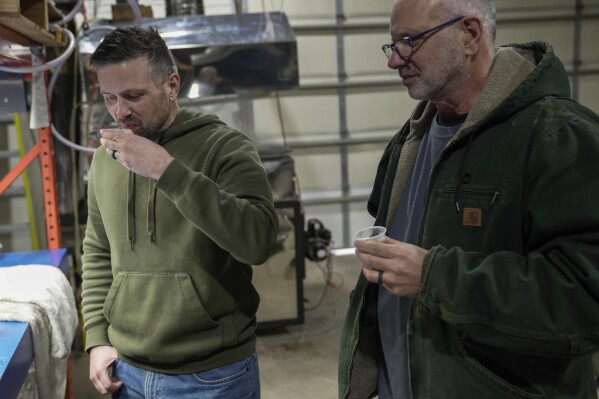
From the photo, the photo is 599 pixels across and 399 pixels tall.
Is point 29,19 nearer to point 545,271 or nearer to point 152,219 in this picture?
point 152,219

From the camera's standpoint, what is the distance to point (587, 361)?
45.3 inches

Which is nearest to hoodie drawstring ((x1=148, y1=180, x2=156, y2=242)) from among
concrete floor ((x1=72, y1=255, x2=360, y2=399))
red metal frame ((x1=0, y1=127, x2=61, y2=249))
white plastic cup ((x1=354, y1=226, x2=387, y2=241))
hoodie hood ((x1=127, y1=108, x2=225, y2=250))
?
hoodie hood ((x1=127, y1=108, x2=225, y2=250))

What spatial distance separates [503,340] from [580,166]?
303mm

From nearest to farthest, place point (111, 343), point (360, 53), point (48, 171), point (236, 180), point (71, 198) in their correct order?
1. point (236, 180)
2. point (111, 343)
3. point (48, 171)
4. point (71, 198)
5. point (360, 53)

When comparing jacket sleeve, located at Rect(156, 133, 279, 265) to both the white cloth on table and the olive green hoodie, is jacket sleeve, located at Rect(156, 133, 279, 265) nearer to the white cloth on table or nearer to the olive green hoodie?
the olive green hoodie

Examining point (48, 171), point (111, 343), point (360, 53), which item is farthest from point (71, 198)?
point (360, 53)

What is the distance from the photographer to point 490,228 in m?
1.03

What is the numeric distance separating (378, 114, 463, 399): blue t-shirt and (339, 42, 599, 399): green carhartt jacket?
0.09 meters

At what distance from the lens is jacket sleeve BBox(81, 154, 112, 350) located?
1.47 m

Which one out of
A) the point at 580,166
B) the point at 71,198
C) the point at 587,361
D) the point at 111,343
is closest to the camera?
the point at 580,166

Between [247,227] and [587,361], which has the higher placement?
[247,227]

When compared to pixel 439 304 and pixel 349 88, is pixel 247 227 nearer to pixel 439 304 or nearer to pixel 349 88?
pixel 439 304

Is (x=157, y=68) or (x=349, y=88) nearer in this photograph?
(x=157, y=68)

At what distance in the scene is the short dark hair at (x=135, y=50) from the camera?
129 cm
